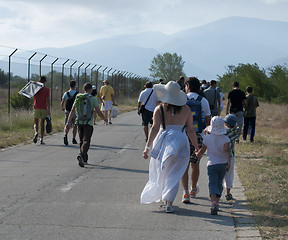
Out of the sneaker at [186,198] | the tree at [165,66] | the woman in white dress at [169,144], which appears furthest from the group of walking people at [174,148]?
the tree at [165,66]

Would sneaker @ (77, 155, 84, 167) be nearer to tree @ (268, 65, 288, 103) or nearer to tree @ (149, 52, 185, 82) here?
tree @ (268, 65, 288, 103)

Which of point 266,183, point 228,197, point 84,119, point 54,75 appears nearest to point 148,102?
point 84,119

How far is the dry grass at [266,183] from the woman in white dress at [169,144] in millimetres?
1169

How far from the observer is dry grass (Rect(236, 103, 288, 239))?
6.43 metres

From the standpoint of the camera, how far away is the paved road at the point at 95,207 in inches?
238

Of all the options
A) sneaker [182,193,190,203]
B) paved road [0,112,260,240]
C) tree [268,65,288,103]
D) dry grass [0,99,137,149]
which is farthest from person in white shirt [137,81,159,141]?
tree [268,65,288,103]

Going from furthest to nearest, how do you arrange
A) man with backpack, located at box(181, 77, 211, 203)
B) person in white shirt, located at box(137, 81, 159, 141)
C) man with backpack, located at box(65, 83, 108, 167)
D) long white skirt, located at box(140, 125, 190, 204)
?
person in white shirt, located at box(137, 81, 159, 141)
man with backpack, located at box(65, 83, 108, 167)
man with backpack, located at box(181, 77, 211, 203)
long white skirt, located at box(140, 125, 190, 204)

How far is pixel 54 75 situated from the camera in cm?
3791

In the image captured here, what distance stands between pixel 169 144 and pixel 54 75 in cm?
3175

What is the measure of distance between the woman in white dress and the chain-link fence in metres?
15.7

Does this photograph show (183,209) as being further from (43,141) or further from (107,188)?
(43,141)

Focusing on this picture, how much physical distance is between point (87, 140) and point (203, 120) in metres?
3.78

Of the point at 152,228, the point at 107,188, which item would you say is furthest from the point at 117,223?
the point at 107,188

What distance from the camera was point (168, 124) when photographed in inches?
283
